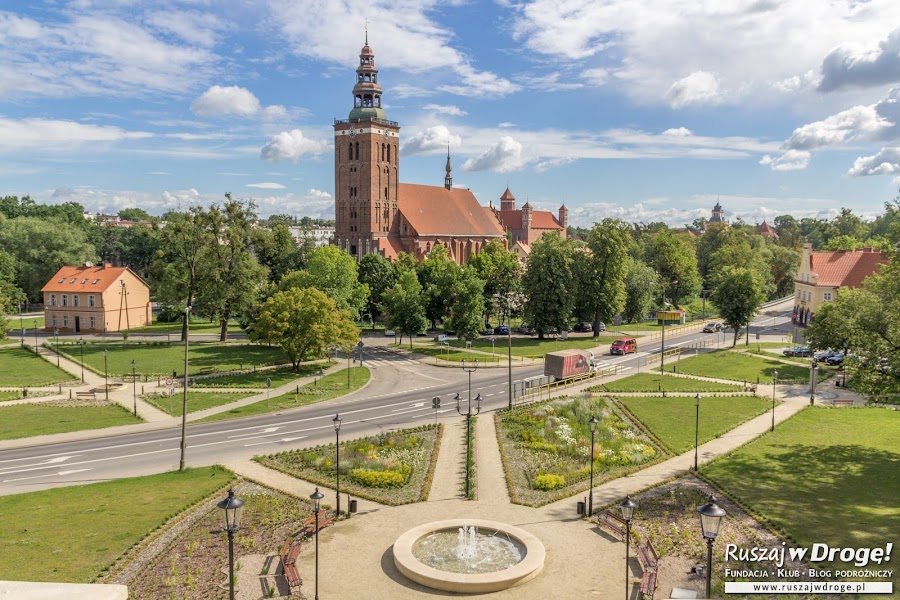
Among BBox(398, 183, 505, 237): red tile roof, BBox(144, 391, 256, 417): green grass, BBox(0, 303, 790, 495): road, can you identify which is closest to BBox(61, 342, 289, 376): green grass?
BBox(144, 391, 256, 417): green grass

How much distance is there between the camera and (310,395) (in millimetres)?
44531

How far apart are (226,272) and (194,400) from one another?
2369cm

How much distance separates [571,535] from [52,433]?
29162 millimetres

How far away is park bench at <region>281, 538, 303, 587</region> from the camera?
1814 centimetres

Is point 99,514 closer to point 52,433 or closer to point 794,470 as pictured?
point 52,433

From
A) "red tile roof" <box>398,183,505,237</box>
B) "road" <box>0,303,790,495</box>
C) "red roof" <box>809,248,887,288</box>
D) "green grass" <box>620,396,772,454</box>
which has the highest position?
"red tile roof" <box>398,183,505,237</box>

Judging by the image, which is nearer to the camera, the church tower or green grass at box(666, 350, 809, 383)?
green grass at box(666, 350, 809, 383)

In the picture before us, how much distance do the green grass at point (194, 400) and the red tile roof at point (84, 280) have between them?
3563 cm

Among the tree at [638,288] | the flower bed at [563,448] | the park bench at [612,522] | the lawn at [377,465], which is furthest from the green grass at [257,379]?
the tree at [638,288]

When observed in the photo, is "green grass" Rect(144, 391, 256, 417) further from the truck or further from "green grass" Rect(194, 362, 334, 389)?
the truck

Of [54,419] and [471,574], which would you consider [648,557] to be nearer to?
[471,574]

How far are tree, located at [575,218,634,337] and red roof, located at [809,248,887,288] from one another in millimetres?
25090

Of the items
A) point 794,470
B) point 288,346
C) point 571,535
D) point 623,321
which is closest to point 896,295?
point 794,470

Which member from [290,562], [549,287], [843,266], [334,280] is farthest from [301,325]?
[843,266]
